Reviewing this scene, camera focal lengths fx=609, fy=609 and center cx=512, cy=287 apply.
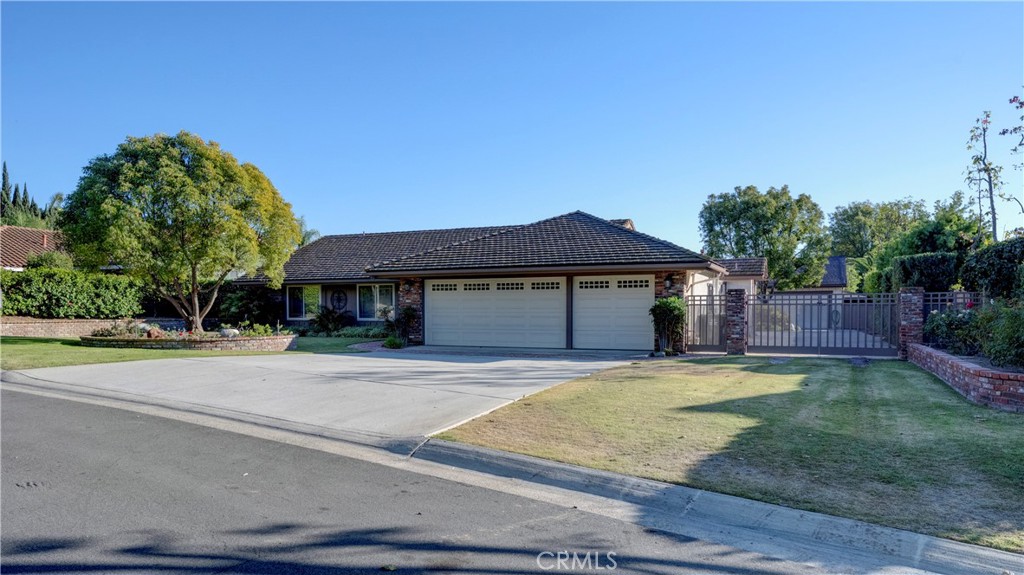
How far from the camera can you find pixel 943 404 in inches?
335

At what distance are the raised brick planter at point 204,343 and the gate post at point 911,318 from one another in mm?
17393

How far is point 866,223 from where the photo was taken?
61.6 meters

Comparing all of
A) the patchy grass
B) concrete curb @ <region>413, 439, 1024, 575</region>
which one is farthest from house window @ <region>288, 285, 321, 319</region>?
concrete curb @ <region>413, 439, 1024, 575</region>

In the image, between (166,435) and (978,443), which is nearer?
(978,443)

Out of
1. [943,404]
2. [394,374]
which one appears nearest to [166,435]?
[394,374]

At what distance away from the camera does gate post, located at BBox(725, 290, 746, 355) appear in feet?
54.0

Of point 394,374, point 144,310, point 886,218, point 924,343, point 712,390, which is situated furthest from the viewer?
point 886,218

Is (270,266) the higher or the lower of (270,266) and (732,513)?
the higher

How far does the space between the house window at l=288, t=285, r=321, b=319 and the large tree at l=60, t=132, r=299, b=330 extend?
682cm

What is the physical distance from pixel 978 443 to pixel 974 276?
8.81 meters

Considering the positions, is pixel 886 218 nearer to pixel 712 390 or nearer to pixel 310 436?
pixel 712 390

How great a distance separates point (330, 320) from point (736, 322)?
16.5 metres

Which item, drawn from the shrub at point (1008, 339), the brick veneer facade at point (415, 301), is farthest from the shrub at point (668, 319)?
the brick veneer facade at point (415, 301)

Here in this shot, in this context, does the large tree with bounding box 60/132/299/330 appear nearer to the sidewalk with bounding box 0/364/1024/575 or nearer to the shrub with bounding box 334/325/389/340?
the shrub with bounding box 334/325/389/340
